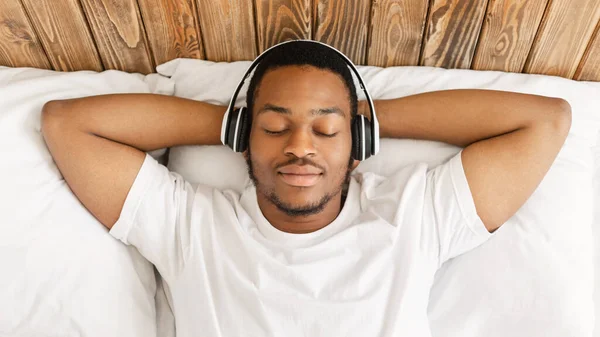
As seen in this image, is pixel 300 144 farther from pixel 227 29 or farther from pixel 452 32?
pixel 452 32

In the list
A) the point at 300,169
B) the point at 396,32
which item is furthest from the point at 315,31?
the point at 300,169

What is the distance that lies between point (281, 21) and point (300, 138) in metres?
0.41

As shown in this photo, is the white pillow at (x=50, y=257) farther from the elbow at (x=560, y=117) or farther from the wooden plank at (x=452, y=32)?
the elbow at (x=560, y=117)

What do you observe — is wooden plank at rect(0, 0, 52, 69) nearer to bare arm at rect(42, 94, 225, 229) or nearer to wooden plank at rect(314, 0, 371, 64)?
bare arm at rect(42, 94, 225, 229)

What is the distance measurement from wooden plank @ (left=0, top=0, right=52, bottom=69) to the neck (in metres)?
0.77

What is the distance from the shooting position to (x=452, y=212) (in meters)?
1.16

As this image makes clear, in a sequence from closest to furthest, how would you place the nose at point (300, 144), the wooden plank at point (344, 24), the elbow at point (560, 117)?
the nose at point (300, 144)
the elbow at point (560, 117)
the wooden plank at point (344, 24)

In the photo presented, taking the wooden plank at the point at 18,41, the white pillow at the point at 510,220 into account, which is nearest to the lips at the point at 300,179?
the white pillow at the point at 510,220

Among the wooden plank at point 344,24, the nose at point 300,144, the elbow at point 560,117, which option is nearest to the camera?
the nose at point 300,144

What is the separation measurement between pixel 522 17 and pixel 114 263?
Result: 1.21m

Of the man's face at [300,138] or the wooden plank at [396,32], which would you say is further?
the wooden plank at [396,32]

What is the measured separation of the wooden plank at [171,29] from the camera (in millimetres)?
1318

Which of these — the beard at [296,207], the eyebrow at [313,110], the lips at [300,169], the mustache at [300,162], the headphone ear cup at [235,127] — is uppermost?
the eyebrow at [313,110]

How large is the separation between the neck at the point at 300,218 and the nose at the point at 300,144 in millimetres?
172
